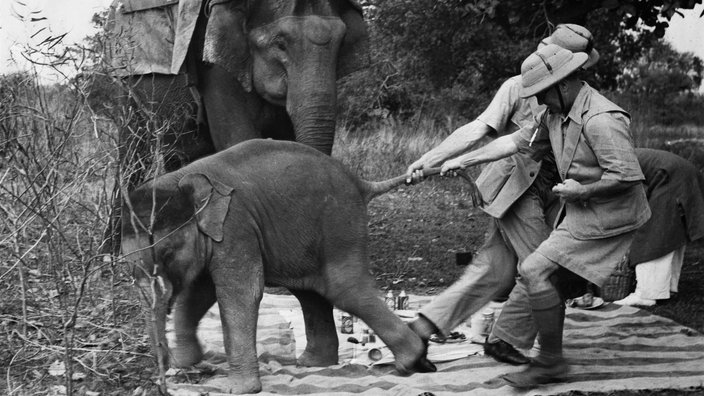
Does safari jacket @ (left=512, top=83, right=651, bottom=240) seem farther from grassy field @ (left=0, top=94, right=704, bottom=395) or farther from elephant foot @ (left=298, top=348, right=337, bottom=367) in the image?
grassy field @ (left=0, top=94, right=704, bottom=395)

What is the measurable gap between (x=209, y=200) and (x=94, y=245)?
9.36 feet

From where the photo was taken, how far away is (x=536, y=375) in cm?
694

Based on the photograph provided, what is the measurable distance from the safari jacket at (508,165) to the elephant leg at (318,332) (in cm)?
113

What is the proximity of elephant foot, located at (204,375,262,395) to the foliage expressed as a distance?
8169 mm

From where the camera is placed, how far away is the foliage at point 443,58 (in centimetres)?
1620

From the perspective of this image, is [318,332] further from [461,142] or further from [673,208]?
[673,208]

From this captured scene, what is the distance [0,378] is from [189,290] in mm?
1214

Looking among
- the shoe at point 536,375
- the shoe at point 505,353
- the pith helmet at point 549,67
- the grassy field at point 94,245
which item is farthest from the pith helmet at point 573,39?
the grassy field at point 94,245

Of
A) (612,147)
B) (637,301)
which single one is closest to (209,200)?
(612,147)

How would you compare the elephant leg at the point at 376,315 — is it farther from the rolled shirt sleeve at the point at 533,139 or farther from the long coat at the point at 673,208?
the long coat at the point at 673,208

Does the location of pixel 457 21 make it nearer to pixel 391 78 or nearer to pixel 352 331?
pixel 391 78

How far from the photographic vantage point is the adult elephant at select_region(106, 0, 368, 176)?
9.30 m

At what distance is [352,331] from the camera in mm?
8688

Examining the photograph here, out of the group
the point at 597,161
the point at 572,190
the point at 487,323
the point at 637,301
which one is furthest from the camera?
the point at 637,301
